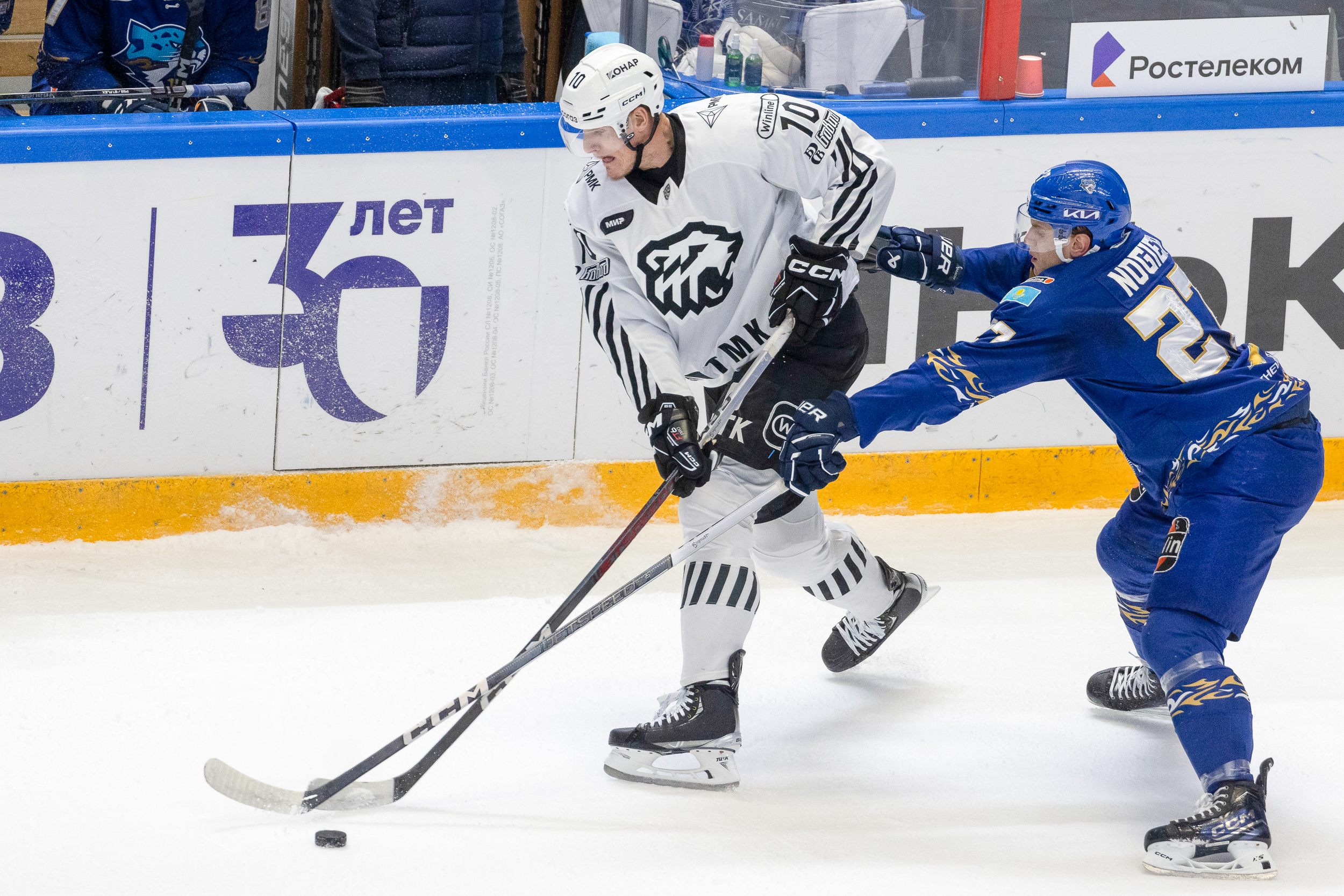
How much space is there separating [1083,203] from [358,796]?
1591 mm

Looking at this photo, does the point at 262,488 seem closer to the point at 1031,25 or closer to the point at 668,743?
Result: the point at 668,743

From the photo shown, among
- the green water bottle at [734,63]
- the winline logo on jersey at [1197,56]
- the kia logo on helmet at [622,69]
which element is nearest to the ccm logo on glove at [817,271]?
the kia logo on helmet at [622,69]

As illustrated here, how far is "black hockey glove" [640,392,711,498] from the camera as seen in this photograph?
2855 millimetres

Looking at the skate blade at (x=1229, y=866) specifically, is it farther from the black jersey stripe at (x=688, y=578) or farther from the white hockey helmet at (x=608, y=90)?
the white hockey helmet at (x=608, y=90)

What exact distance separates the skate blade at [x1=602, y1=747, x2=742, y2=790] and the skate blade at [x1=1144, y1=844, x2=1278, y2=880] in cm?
77

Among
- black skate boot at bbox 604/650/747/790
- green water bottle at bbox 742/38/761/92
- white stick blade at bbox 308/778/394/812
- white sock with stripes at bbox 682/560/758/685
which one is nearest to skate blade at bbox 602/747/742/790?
black skate boot at bbox 604/650/747/790

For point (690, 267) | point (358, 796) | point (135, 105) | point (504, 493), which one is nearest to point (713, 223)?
point (690, 267)

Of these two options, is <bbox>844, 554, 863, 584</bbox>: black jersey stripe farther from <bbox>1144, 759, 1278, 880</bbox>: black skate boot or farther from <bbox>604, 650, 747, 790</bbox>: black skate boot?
<bbox>1144, 759, 1278, 880</bbox>: black skate boot

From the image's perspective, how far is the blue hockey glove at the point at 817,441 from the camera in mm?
2680

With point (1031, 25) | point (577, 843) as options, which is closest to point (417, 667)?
point (577, 843)

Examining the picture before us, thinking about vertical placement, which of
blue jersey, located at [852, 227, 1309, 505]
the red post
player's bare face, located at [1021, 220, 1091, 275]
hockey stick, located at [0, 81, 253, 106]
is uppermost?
the red post

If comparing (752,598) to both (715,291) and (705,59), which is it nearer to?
(715,291)

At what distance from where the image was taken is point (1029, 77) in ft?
14.1

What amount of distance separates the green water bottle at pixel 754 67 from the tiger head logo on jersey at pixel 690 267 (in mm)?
1466
